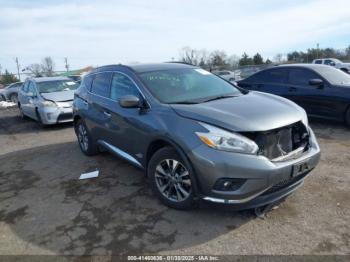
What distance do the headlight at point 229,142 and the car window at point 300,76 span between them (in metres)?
5.40

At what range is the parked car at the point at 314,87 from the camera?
7.21m

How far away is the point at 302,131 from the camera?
148 inches

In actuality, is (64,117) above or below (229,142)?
below

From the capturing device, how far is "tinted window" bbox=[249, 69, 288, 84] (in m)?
8.42

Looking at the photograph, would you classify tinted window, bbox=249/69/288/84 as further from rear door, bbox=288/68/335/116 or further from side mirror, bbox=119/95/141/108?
side mirror, bbox=119/95/141/108

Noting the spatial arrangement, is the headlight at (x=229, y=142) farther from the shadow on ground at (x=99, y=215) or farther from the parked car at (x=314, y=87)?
the parked car at (x=314, y=87)

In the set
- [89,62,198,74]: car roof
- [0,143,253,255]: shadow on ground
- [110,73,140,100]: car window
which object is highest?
[89,62,198,74]: car roof

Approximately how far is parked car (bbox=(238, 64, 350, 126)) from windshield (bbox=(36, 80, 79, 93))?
6.01m

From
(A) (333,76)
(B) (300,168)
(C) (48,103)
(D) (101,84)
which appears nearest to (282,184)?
(B) (300,168)

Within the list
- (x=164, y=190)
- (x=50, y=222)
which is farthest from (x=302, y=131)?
(x=50, y=222)

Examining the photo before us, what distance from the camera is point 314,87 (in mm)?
7656

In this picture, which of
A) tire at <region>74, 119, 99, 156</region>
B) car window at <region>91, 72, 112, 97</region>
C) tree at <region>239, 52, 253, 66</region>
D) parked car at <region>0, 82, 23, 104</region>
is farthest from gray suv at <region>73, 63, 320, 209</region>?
tree at <region>239, 52, 253, 66</region>

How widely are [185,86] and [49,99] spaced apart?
21.2 feet

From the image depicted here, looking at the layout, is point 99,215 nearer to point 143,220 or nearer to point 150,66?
point 143,220
